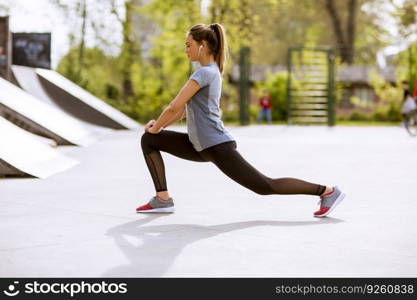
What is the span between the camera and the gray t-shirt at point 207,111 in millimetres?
7379

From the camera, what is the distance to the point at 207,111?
7.38 meters

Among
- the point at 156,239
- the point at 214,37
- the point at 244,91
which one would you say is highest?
the point at 214,37

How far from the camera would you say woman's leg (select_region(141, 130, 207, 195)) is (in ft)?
25.2

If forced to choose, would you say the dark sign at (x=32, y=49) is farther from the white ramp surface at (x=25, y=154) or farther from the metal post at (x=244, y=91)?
the white ramp surface at (x=25, y=154)

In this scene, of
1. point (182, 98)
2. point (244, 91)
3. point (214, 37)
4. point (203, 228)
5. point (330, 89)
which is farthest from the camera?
point (330, 89)

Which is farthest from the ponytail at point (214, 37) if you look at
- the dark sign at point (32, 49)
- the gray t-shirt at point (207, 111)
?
the dark sign at point (32, 49)

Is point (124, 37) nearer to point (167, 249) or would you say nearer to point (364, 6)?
point (364, 6)

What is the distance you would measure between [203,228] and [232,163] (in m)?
0.67

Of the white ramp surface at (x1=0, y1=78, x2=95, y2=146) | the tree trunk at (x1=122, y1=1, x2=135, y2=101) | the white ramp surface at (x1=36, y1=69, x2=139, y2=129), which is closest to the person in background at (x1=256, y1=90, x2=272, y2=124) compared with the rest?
the tree trunk at (x1=122, y1=1, x2=135, y2=101)

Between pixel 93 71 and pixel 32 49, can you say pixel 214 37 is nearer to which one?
pixel 32 49

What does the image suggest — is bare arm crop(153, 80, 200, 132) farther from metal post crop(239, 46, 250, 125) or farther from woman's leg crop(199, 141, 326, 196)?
metal post crop(239, 46, 250, 125)

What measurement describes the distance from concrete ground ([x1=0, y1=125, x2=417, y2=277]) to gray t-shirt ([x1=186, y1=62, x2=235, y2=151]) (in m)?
0.69

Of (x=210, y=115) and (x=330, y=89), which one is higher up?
(x=210, y=115)

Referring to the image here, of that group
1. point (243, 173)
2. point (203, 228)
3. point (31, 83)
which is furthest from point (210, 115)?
point (31, 83)
